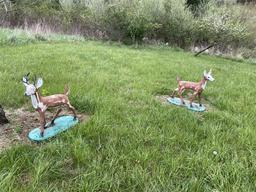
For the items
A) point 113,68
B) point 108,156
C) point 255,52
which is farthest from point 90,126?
point 255,52

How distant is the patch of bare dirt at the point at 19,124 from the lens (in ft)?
9.41

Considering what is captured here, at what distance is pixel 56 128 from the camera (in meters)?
3.01

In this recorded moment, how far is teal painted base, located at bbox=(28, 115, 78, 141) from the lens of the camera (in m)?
2.84

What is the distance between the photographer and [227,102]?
182 inches

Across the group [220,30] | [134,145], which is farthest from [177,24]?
[134,145]

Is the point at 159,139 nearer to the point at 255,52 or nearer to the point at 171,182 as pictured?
the point at 171,182

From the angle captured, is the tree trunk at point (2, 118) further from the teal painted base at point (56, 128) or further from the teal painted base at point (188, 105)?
the teal painted base at point (188, 105)

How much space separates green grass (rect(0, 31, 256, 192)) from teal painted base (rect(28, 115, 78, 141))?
0.07 m

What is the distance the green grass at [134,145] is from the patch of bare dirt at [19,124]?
18 centimetres

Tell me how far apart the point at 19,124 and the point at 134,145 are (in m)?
1.19

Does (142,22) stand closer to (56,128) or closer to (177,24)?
(177,24)

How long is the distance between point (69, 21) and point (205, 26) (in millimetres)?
6040

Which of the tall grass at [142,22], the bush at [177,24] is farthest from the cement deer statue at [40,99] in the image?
the bush at [177,24]

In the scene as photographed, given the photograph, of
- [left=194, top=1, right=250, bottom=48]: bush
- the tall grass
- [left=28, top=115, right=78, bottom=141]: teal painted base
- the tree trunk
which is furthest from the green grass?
[left=194, top=1, right=250, bottom=48]: bush
